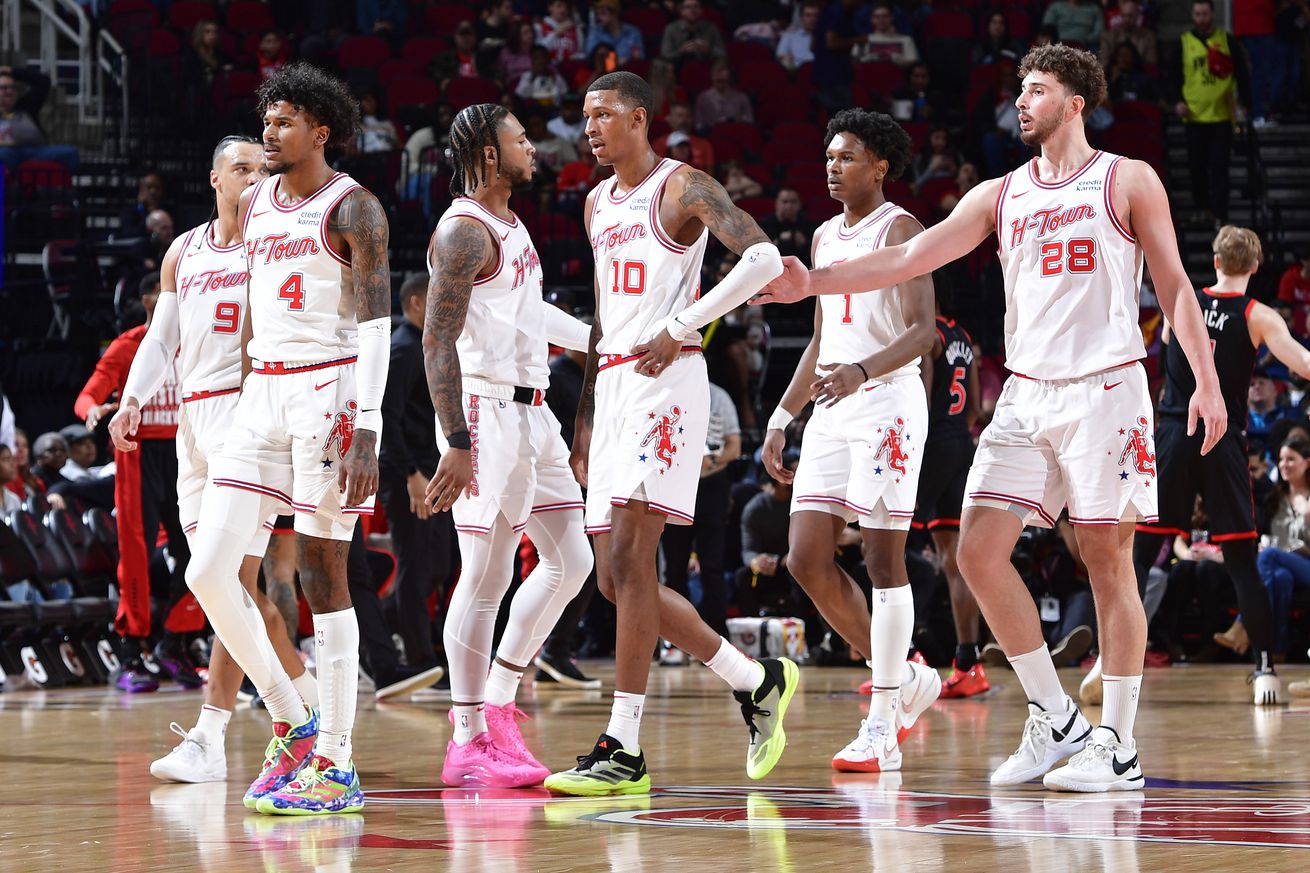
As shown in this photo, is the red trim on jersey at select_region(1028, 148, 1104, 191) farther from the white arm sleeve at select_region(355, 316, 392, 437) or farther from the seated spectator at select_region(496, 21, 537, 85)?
the seated spectator at select_region(496, 21, 537, 85)

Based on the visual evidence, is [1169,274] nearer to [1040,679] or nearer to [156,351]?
[1040,679]

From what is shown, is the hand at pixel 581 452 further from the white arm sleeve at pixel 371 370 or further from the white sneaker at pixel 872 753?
the white sneaker at pixel 872 753

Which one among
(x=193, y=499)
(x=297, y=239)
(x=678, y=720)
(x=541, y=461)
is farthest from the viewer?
(x=678, y=720)

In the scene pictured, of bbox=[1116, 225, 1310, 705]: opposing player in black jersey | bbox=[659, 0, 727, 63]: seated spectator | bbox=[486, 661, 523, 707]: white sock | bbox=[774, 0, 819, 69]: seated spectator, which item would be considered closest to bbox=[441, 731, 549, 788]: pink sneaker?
bbox=[486, 661, 523, 707]: white sock

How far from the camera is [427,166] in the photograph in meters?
15.5

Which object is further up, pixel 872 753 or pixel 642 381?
pixel 642 381

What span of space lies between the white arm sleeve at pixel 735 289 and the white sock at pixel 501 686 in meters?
1.30

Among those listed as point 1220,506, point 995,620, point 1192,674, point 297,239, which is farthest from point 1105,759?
point 1192,674

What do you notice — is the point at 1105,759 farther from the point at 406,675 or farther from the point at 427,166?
the point at 427,166

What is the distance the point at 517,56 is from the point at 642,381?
12.8 meters

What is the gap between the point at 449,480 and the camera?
17.1ft

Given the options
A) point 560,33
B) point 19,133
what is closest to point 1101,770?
point 19,133

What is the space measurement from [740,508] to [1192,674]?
138 inches

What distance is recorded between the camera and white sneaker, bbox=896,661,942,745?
611 cm
